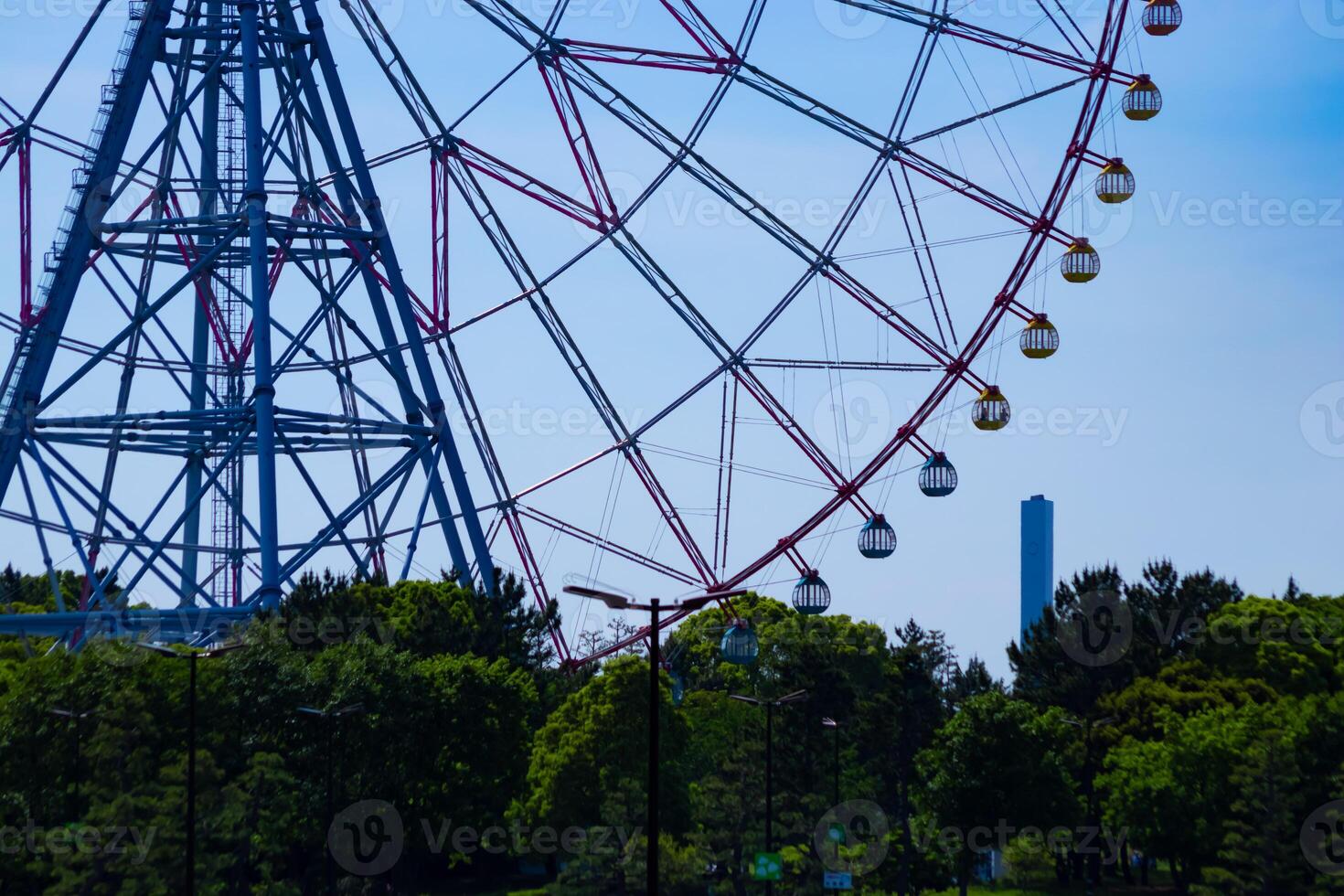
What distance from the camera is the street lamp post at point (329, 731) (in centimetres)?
6294

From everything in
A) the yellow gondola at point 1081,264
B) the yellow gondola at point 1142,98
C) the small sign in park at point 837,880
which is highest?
the yellow gondola at point 1142,98

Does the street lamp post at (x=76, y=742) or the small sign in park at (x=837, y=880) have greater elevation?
the street lamp post at (x=76, y=742)

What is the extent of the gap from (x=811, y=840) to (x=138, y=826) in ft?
82.8

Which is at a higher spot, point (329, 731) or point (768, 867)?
point (329, 731)

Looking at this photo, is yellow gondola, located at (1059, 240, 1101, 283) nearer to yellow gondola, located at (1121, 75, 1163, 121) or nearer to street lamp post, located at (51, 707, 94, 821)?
yellow gondola, located at (1121, 75, 1163, 121)

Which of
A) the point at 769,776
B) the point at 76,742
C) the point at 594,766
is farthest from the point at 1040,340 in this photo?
the point at 76,742

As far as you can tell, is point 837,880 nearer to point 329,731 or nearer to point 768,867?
point 768,867

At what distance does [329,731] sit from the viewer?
213 ft

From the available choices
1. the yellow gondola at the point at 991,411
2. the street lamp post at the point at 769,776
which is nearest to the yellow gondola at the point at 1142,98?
the yellow gondola at the point at 991,411

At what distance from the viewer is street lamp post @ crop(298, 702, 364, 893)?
62938mm

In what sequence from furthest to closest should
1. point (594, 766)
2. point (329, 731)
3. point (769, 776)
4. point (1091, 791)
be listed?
point (1091, 791) → point (594, 766) → point (329, 731) → point (769, 776)

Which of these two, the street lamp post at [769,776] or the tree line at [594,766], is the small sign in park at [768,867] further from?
the tree line at [594,766]

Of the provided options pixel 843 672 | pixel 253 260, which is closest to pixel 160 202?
pixel 253 260

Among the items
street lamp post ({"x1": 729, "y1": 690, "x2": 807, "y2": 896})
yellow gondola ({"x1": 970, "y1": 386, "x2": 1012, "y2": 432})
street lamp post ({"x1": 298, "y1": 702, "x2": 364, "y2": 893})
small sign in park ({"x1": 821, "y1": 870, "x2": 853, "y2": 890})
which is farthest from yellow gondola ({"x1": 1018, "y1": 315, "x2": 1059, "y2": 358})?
street lamp post ({"x1": 298, "y1": 702, "x2": 364, "y2": 893})
